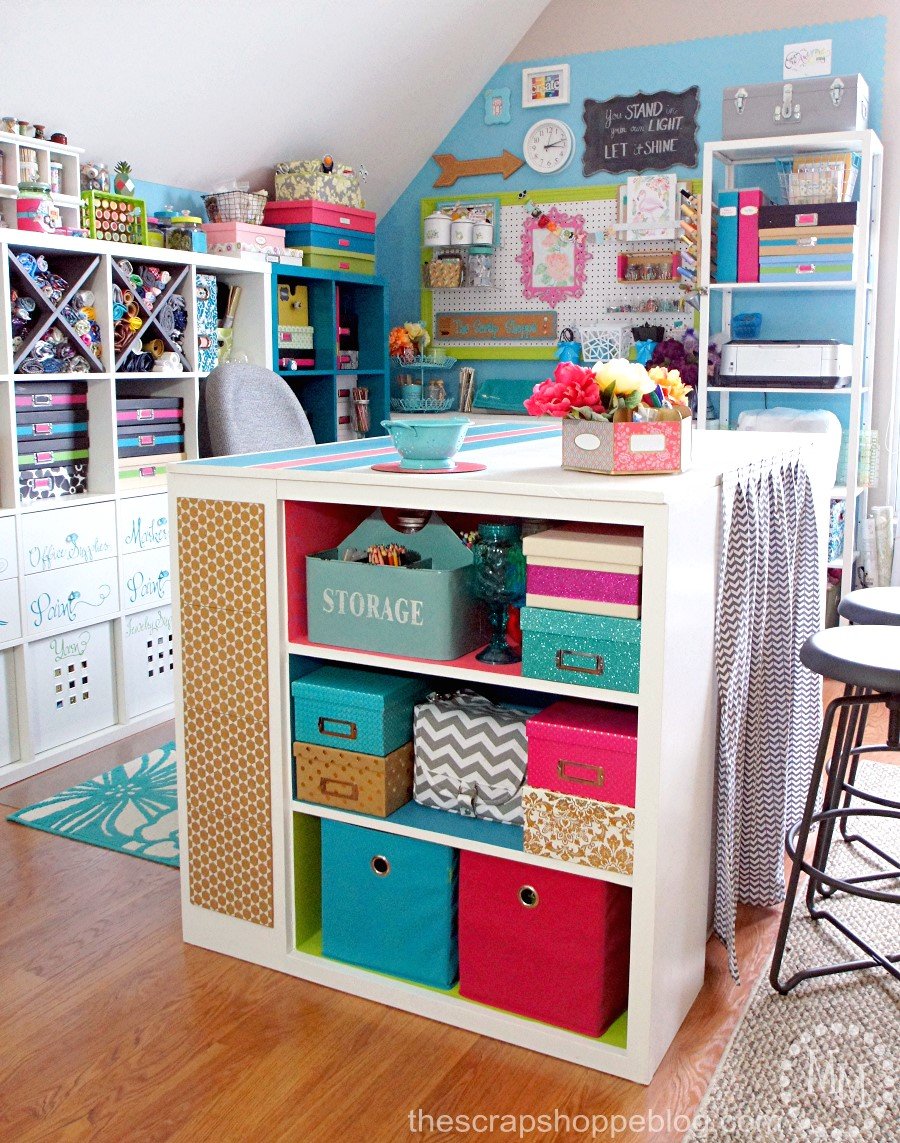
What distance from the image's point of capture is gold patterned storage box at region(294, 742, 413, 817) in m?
2.02

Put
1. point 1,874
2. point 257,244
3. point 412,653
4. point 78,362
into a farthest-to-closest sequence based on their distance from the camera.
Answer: point 257,244 < point 78,362 < point 1,874 < point 412,653

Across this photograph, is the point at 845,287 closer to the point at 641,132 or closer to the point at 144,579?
the point at 641,132

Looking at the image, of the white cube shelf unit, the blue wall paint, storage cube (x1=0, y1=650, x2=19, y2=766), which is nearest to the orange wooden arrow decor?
the blue wall paint

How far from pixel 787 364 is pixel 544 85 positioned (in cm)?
171

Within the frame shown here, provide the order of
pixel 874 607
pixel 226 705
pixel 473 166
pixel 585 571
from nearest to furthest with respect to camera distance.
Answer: pixel 585 571
pixel 226 705
pixel 874 607
pixel 473 166

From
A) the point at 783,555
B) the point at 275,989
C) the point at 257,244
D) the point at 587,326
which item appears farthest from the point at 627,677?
the point at 587,326

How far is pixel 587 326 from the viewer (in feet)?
15.9

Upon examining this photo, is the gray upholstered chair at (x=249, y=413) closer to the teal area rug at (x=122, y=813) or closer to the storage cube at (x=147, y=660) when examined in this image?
the storage cube at (x=147, y=660)

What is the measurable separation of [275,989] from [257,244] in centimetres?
287

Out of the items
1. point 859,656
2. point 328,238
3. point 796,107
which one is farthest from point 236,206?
point 859,656

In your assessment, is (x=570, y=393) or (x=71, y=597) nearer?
(x=570, y=393)

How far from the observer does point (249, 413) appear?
9.41 feet

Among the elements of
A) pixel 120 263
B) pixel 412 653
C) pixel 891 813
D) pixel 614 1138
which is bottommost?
pixel 614 1138

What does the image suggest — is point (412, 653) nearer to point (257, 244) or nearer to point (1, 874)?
point (1, 874)
